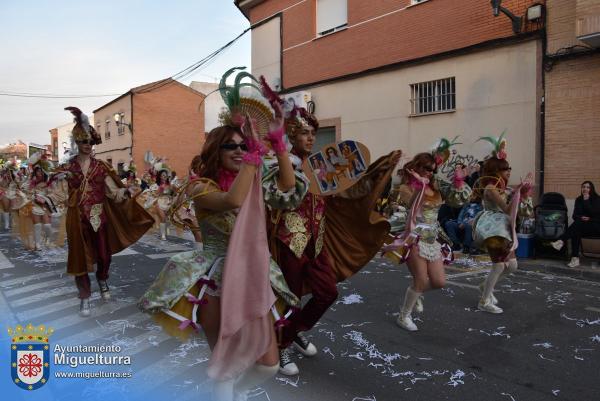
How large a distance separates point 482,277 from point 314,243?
16.4 feet

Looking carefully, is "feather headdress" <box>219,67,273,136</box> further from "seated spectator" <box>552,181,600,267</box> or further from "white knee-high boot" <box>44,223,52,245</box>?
"white knee-high boot" <box>44,223,52,245</box>

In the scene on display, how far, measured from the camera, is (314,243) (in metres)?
3.68

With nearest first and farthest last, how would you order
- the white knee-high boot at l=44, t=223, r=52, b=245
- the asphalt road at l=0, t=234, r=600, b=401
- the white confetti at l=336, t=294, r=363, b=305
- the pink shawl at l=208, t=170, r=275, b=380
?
the pink shawl at l=208, t=170, r=275, b=380, the asphalt road at l=0, t=234, r=600, b=401, the white confetti at l=336, t=294, r=363, b=305, the white knee-high boot at l=44, t=223, r=52, b=245

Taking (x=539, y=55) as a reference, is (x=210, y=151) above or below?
below

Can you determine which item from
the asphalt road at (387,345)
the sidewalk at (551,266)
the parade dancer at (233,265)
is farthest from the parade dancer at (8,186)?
the parade dancer at (233,265)

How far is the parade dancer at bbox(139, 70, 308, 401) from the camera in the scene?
7.91 ft

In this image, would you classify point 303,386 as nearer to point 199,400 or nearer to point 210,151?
point 199,400

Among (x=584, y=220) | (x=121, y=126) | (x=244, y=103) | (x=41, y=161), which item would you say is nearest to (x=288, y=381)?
(x=244, y=103)

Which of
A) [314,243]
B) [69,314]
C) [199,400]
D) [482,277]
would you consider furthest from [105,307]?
[482,277]

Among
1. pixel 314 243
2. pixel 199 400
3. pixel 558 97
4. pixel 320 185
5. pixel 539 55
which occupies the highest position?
pixel 539 55

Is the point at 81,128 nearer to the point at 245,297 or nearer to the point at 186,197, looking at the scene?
the point at 186,197

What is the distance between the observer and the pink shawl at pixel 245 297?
238 cm

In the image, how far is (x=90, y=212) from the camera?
5805mm

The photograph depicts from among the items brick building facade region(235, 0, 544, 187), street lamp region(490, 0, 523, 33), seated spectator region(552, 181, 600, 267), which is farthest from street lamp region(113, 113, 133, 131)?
seated spectator region(552, 181, 600, 267)
